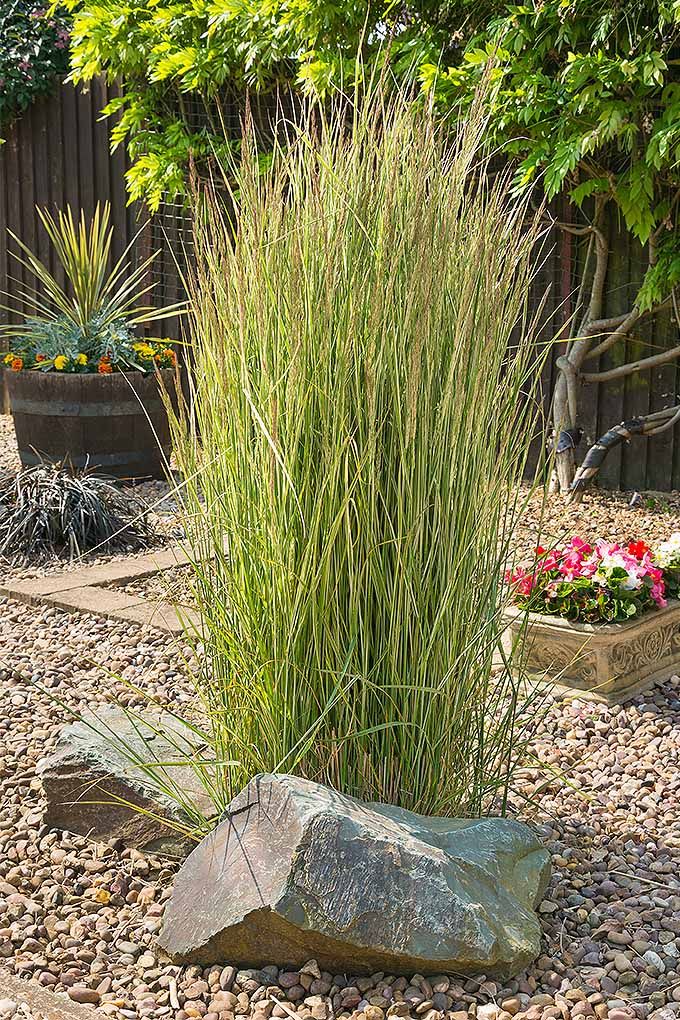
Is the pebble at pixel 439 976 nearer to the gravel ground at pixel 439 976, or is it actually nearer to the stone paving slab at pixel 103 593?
the gravel ground at pixel 439 976

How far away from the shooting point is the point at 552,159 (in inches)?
197

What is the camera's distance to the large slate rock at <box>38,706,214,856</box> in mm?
2254

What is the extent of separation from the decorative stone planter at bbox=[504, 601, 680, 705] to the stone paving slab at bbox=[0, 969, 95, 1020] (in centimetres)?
167

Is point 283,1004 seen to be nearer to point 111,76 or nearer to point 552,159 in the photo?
point 552,159

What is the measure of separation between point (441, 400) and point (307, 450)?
0.24 meters

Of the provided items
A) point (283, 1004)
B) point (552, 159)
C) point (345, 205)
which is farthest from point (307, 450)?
point (552, 159)

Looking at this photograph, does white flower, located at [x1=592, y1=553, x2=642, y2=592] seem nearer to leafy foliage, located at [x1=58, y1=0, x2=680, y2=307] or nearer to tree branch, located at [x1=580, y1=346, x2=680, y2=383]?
leafy foliage, located at [x1=58, y1=0, x2=680, y2=307]

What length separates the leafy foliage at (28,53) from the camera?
782 centimetres

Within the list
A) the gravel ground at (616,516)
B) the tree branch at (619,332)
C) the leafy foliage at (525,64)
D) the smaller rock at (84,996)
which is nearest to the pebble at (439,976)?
the smaller rock at (84,996)

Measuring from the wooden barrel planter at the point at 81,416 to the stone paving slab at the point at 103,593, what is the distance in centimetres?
122

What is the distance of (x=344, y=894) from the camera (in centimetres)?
181

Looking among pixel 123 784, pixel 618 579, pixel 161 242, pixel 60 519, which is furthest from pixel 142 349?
pixel 123 784

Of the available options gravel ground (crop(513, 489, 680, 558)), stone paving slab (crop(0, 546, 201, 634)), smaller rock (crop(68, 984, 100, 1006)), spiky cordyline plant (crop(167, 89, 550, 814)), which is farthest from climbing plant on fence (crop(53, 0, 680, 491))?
smaller rock (crop(68, 984, 100, 1006))

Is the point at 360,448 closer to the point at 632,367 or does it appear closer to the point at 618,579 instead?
the point at 618,579
